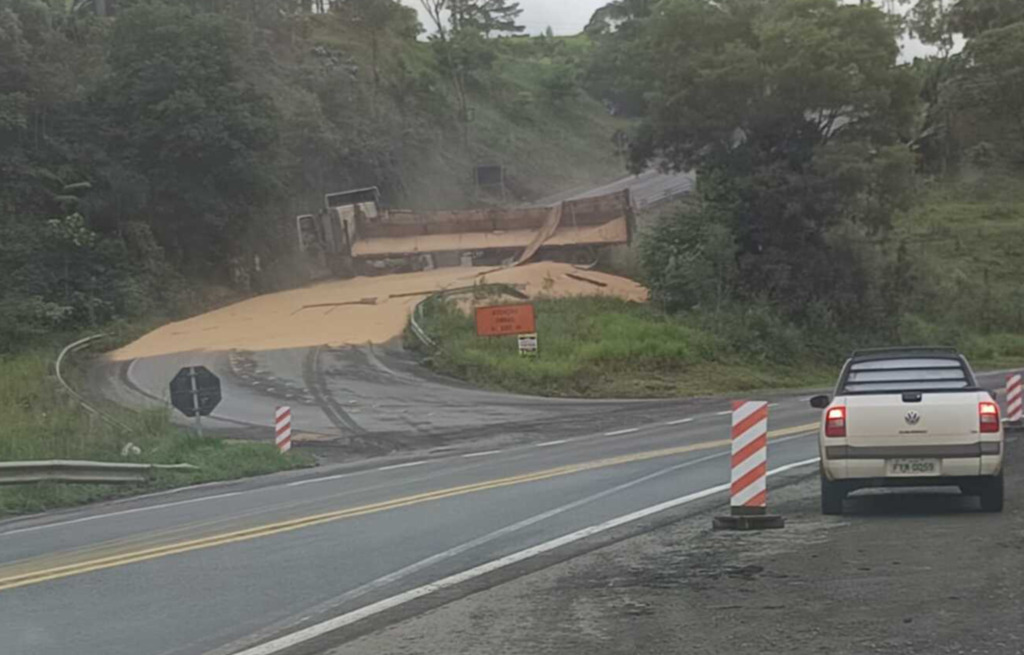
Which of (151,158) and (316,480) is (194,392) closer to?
(316,480)

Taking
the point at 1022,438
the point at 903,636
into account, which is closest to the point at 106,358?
the point at 1022,438

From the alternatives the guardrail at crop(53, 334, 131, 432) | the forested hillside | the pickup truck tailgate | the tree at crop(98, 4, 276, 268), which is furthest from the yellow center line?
the tree at crop(98, 4, 276, 268)

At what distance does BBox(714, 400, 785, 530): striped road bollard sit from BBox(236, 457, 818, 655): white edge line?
1.30 meters

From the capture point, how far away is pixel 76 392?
3616 centimetres

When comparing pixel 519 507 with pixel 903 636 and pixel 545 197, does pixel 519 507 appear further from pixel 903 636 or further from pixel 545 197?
pixel 545 197

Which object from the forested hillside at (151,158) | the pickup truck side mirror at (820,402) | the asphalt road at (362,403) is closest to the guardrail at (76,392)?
the asphalt road at (362,403)

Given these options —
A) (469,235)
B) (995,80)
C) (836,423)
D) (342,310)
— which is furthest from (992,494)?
(995,80)

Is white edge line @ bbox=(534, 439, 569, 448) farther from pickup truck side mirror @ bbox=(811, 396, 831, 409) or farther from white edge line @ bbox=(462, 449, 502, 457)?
pickup truck side mirror @ bbox=(811, 396, 831, 409)

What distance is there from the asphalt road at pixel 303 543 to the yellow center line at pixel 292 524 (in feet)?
0.12

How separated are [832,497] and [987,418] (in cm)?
179

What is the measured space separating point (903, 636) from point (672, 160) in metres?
44.2

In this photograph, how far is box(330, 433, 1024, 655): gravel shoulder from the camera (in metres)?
7.92

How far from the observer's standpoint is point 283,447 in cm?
2588

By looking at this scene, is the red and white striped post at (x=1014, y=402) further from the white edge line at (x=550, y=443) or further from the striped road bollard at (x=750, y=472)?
the striped road bollard at (x=750, y=472)
